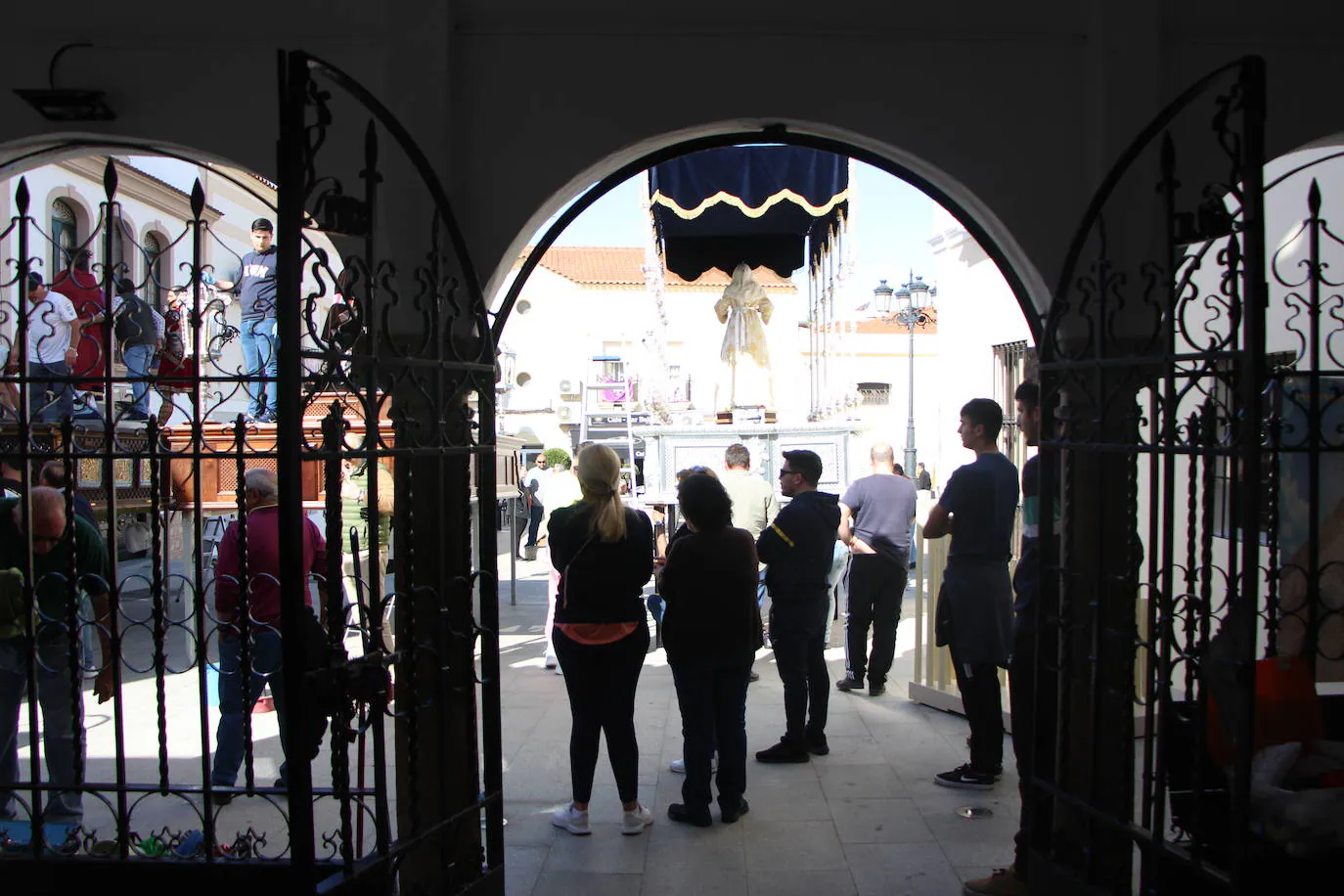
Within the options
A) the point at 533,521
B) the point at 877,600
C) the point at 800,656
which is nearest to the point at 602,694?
the point at 800,656

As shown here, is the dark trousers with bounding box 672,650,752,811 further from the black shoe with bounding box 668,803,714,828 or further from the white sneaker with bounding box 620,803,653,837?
the white sneaker with bounding box 620,803,653,837

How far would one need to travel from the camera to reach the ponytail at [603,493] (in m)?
4.38

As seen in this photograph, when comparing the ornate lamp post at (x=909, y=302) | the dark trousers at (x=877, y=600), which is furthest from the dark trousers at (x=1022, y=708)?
the ornate lamp post at (x=909, y=302)

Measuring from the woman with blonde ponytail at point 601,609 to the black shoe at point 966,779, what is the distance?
1.67 m

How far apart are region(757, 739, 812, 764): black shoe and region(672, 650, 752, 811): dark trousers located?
2.95 ft

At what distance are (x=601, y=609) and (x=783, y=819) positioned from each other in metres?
1.40

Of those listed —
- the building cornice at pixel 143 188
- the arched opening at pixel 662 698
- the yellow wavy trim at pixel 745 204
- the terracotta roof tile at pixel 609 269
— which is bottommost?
the arched opening at pixel 662 698

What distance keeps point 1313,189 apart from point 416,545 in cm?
306

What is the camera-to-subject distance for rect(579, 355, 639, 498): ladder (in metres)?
13.0

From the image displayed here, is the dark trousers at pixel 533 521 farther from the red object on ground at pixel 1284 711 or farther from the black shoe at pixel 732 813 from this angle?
the red object on ground at pixel 1284 711

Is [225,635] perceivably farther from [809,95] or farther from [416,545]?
[809,95]

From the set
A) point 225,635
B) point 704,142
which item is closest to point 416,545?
point 225,635

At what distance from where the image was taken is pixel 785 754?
18.4 ft

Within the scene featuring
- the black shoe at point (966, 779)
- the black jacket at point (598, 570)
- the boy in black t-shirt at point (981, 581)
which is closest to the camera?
the black jacket at point (598, 570)
